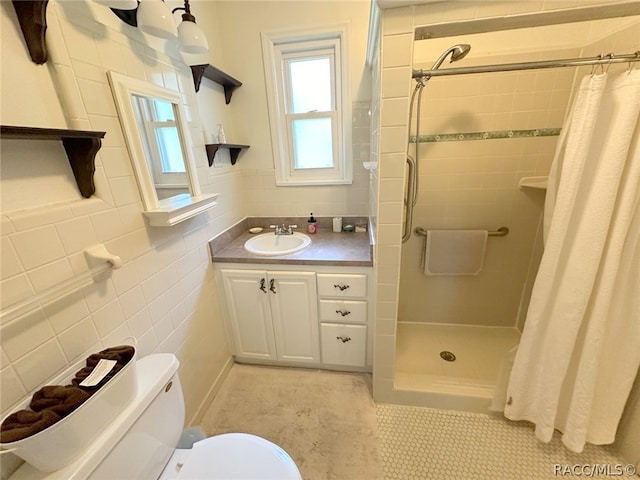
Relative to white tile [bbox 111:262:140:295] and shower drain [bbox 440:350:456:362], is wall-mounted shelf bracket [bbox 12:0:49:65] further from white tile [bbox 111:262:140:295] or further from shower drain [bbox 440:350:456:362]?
shower drain [bbox 440:350:456:362]

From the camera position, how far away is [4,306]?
67cm

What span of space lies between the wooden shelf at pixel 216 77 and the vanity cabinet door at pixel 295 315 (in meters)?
1.17

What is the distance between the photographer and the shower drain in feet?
5.79

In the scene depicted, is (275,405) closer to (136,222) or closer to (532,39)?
(136,222)

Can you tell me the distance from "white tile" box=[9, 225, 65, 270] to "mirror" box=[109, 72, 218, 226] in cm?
33

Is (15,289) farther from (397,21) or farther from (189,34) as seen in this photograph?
(397,21)

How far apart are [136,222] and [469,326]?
2330 millimetres

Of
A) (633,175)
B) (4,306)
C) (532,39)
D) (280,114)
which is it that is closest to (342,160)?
(280,114)

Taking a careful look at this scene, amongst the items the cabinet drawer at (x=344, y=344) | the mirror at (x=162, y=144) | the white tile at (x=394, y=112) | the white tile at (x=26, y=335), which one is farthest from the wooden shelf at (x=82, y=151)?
the cabinet drawer at (x=344, y=344)

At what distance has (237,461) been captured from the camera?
35.5 inches

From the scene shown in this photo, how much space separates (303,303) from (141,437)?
0.93 m

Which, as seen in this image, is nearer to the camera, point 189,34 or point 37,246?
point 37,246

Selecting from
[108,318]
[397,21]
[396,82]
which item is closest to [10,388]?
[108,318]

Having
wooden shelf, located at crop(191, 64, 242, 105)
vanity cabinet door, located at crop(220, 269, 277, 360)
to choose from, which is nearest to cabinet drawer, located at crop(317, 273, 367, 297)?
vanity cabinet door, located at crop(220, 269, 277, 360)
